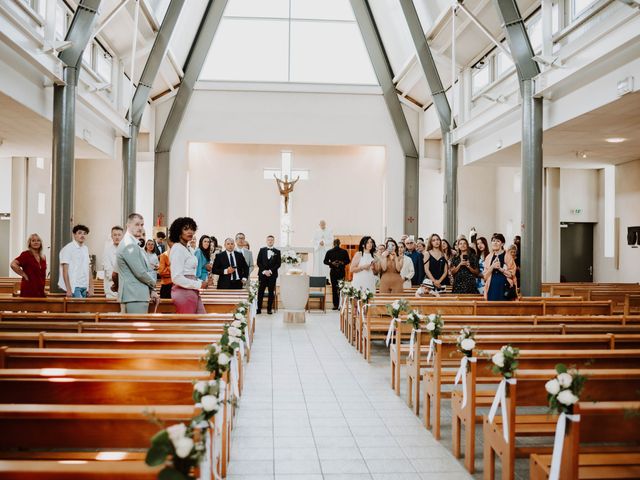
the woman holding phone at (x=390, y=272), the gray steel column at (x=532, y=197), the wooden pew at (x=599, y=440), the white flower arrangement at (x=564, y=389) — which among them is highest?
the gray steel column at (x=532, y=197)

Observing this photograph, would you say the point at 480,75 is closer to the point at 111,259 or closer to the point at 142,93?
the point at 142,93

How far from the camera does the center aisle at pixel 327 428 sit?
3.49m

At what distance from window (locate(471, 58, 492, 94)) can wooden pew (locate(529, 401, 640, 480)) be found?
1042 cm

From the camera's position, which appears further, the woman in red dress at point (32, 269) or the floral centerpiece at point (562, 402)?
the woman in red dress at point (32, 269)

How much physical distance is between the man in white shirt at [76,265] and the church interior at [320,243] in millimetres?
35

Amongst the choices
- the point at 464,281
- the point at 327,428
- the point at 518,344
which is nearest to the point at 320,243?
the point at 464,281

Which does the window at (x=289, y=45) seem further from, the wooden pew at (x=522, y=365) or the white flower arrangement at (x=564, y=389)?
the white flower arrangement at (x=564, y=389)

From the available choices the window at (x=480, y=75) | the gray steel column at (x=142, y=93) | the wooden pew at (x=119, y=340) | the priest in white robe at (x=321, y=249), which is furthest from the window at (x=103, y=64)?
the wooden pew at (x=119, y=340)

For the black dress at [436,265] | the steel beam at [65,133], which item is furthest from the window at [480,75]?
the steel beam at [65,133]

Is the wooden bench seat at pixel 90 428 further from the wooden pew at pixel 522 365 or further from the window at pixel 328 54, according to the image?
the window at pixel 328 54

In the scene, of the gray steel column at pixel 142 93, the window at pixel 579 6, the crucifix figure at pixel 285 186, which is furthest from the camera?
the crucifix figure at pixel 285 186

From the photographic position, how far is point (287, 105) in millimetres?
15422

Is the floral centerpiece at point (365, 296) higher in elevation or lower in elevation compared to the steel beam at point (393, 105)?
lower

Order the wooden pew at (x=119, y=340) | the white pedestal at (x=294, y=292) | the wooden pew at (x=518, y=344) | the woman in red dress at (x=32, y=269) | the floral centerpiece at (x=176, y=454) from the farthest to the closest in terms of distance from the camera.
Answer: the white pedestal at (x=294, y=292) → the woman in red dress at (x=32, y=269) → the wooden pew at (x=518, y=344) → the wooden pew at (x=119, y=340) → the floral centerpiece at (x=176, y=454)
